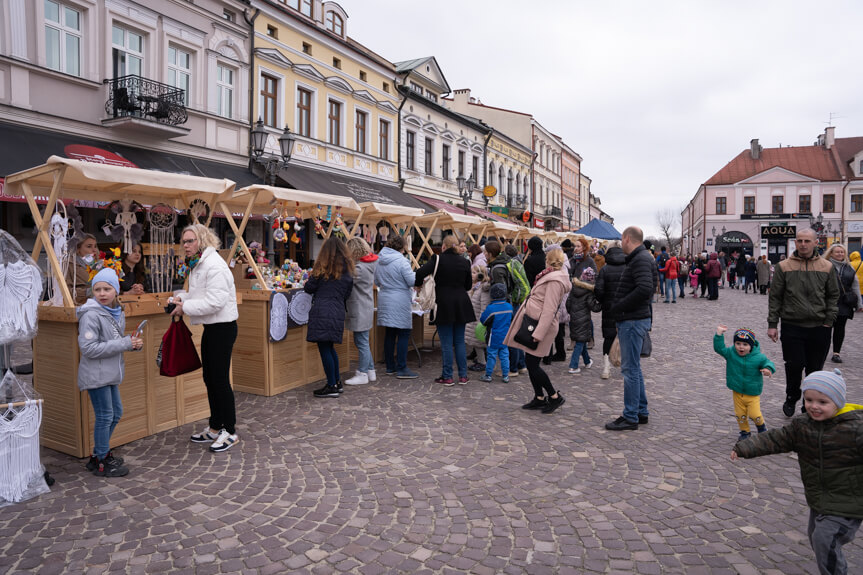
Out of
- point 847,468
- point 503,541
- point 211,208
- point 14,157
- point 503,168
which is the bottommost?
point 503,541

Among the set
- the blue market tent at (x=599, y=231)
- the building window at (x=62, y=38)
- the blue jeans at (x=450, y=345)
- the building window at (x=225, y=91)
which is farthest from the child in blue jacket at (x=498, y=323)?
the blue market tent at (x=599, y=231)

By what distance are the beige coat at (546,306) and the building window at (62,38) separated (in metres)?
11.6

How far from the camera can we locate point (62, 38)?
12023 mm

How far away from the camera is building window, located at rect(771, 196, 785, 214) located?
53781 mm

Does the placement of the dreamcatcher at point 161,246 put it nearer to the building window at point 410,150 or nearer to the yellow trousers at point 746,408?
the yellow trousers at point 746,408

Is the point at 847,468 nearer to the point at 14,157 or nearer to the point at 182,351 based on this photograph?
the point at 182,351

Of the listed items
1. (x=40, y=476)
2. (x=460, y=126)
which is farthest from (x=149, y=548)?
(x=460, y=126)

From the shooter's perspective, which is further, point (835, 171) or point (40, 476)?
point (835, 171)

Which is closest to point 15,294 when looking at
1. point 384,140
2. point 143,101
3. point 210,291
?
point 210,291

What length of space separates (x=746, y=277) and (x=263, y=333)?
2326 centimetres

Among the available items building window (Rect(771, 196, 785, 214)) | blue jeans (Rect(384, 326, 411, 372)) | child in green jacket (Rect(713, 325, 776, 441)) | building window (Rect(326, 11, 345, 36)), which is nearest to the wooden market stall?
blue jeans (Rect(384, 326, 411, 372))

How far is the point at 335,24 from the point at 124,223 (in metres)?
17.1

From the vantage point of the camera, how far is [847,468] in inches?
100

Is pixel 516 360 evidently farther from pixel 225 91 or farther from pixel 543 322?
pixel 225 91
